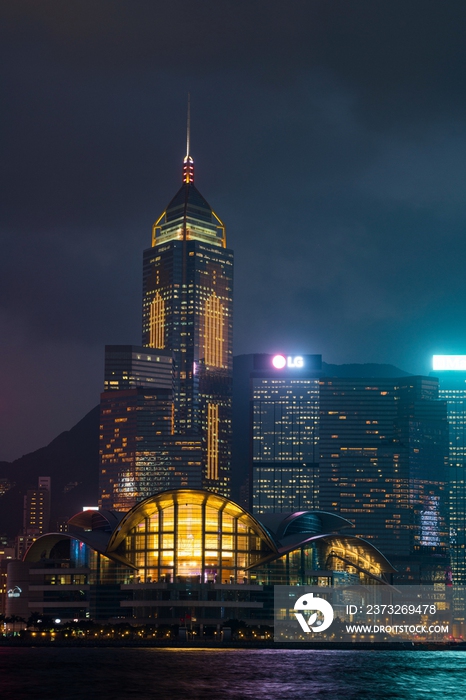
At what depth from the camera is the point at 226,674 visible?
126m

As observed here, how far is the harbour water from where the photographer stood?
108 meters

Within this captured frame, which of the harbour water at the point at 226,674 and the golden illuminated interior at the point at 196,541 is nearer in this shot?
the harbour water at the point at 226,674

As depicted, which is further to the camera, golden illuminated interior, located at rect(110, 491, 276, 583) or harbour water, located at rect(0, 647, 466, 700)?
golden illuminated interior, located at rect(110, 491, 276, 583)

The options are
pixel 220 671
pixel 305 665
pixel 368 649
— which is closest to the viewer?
pixel 220 671

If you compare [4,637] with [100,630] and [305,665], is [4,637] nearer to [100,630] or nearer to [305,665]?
[100,630]

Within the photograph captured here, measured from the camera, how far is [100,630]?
186 m

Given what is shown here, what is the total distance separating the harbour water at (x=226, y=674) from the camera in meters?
108

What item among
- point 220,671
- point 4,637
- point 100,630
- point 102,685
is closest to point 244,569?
point 100,630

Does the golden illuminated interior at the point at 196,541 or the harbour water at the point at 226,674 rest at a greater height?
the golden illuminated interior at the point at 196,541

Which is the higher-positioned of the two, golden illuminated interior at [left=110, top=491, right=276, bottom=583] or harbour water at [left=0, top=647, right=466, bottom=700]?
golden illuminated interior at [left=110, top=491, right=276, bottom=583]

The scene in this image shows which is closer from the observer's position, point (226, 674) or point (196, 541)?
point (226, 674)

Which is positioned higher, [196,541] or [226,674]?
[196,541]

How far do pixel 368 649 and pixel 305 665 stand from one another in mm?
41848

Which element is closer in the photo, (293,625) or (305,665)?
(305,665)
